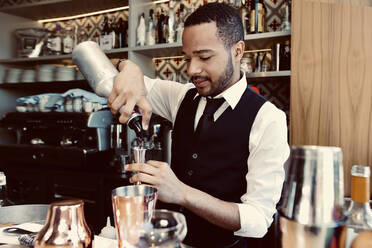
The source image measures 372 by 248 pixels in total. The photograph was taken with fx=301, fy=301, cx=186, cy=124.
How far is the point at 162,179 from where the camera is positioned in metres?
0.86

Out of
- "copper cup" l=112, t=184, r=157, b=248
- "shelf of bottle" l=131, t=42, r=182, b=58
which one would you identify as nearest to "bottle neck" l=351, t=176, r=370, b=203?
"copper cup" l=112, t=184, r=157, b=248

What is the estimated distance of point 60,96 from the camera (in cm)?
284

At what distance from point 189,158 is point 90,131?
1.43 m

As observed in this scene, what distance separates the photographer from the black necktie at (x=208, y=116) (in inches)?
53.0

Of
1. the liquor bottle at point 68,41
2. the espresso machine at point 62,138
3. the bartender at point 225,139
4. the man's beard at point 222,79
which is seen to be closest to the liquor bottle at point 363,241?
the bartender at point 225,139

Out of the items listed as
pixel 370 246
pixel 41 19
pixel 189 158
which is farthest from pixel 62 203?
pixel 41 19

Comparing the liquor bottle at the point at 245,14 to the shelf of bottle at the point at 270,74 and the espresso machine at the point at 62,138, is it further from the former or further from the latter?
the espresso machine at the point at 62,138

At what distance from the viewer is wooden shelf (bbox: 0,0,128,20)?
288 cm

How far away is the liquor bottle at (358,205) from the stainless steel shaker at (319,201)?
46 mm

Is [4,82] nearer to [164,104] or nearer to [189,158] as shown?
[164,104]

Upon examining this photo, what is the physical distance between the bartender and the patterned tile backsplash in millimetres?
1169

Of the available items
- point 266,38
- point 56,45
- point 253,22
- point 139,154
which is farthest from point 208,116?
point 56,45

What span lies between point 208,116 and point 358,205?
0.85 meters

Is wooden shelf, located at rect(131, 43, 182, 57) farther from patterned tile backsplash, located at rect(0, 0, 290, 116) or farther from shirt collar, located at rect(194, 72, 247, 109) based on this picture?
shirt collar, located at rect(194, 72, 247, 109)
